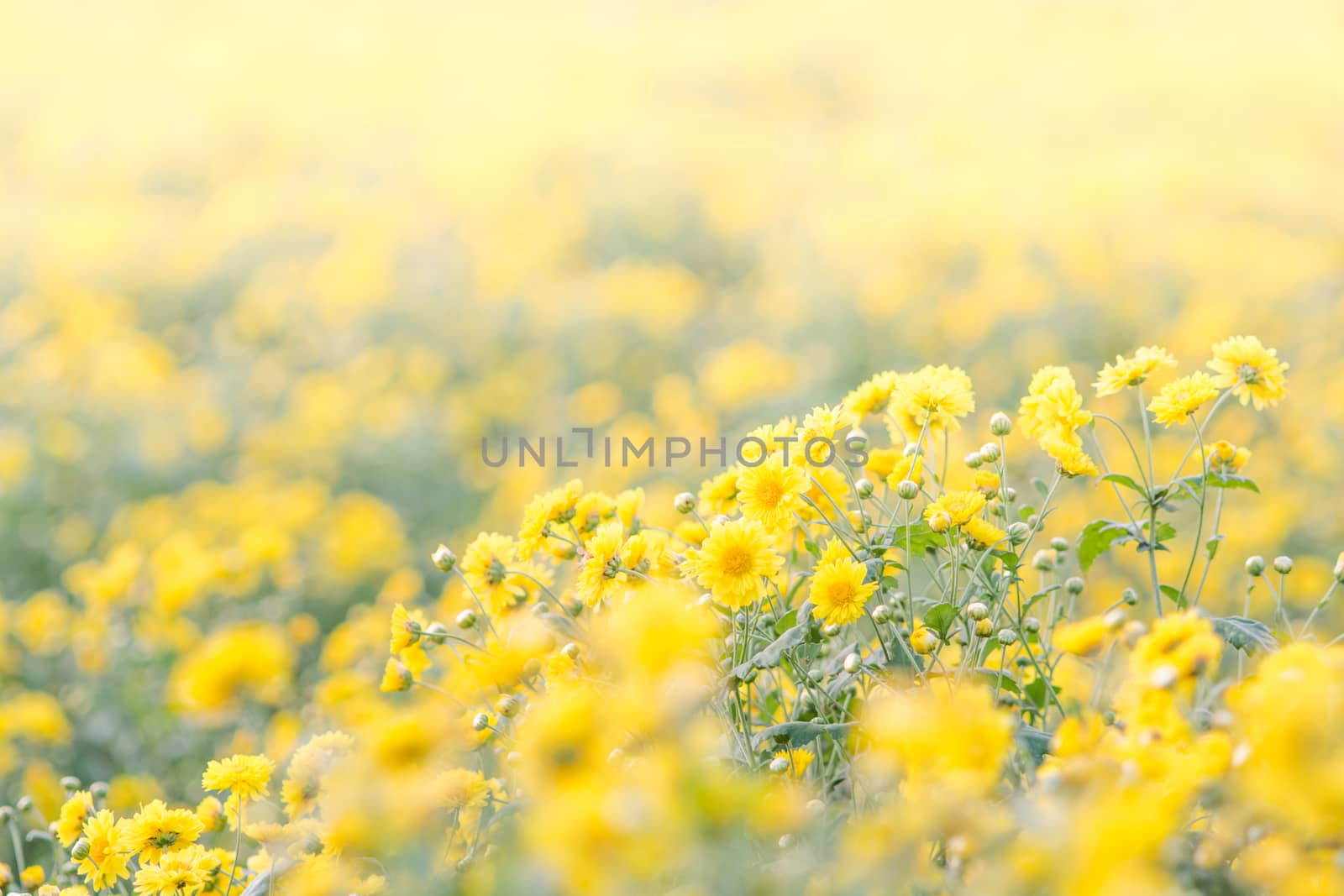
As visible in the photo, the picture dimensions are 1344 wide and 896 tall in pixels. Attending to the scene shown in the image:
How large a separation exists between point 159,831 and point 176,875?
0.14 meters

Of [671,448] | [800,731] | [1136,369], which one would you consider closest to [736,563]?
[800,731]

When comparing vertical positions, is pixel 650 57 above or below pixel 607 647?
above

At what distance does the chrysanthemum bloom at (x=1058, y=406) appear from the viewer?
1619 millimetres

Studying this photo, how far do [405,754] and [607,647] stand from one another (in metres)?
0.30

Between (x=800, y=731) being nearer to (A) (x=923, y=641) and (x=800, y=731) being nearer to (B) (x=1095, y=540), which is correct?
(A) (x=923, y=641)

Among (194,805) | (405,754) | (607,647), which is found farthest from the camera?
(194,805)

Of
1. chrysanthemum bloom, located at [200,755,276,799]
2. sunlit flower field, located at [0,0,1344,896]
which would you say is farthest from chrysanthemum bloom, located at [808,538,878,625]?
chrysanthemum bloom, located at [200,755,276,799]

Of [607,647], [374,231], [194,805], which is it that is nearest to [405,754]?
[607,647]

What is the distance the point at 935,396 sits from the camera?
1.64 meters

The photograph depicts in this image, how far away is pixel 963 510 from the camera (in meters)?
1.50

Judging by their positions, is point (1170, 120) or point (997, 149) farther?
point (1170, 120)

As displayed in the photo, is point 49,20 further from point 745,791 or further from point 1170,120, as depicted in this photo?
point 745,791

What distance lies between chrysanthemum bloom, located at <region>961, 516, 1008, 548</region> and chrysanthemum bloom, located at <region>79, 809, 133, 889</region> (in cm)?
132

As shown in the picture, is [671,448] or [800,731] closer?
[800,731]
